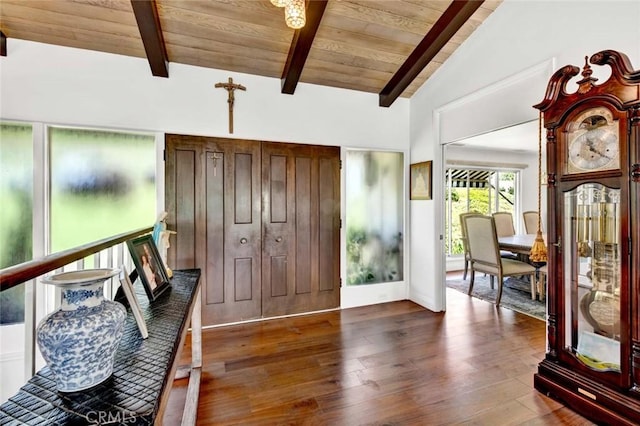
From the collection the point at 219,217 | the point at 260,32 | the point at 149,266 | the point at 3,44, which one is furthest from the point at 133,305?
the point at 3,44

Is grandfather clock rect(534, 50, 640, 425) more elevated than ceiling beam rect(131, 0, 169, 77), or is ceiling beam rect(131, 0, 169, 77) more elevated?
ceiling beam rect(131, 0, 169, 77)

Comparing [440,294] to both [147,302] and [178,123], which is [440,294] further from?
[178,123]

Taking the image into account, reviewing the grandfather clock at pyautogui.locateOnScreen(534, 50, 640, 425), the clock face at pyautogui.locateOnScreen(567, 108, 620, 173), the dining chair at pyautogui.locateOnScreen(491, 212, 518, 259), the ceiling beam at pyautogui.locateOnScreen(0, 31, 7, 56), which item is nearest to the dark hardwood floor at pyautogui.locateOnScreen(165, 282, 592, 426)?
the grandfather clock at pyautogui.locateOnScreen(534, 50, 640, 425)

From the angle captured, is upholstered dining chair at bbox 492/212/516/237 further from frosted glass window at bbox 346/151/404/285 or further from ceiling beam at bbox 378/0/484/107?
ceiling beam at bbox 378/0/484/107

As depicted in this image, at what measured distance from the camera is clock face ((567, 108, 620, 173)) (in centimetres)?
177

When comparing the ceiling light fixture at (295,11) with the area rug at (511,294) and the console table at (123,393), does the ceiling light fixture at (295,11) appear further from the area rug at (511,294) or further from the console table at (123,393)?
the area rug at (511,294)

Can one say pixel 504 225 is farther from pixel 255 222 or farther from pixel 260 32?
pixel 260 32

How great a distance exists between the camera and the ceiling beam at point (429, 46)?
2.54 metres

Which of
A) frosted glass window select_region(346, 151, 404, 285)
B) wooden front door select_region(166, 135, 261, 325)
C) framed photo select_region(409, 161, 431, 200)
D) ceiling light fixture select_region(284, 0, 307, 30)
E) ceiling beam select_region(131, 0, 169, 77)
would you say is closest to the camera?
ceiling light fixture select_region(284, 0, 307, 30)

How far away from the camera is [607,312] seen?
1871 millimetres

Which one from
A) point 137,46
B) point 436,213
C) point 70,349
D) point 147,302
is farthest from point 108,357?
point 436,213

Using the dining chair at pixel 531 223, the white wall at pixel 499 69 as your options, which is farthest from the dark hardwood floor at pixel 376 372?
the dining chair at pixel 531 223

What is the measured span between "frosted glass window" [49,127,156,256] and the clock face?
350 cm

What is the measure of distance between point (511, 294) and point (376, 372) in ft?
10.1
